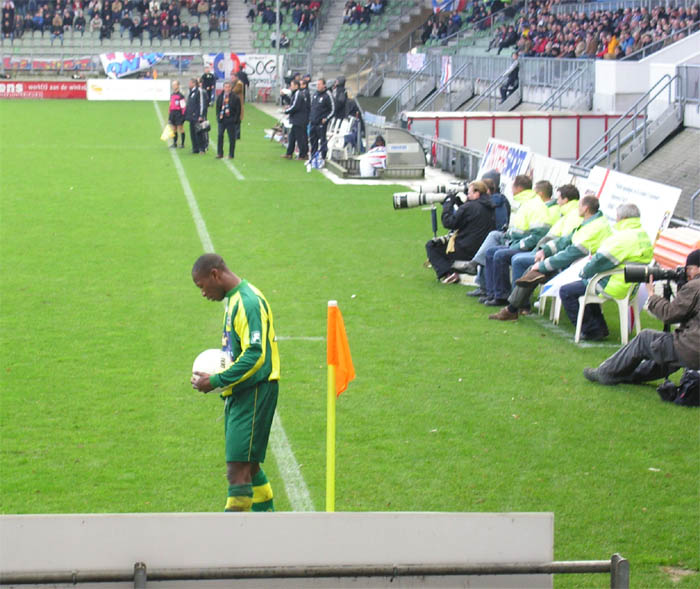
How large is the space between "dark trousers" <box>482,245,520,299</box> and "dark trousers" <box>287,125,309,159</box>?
14.4 m

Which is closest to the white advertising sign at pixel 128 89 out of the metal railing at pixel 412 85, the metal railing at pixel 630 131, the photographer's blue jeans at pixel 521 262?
the metal railing at pixel 412 85

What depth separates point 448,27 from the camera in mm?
51438

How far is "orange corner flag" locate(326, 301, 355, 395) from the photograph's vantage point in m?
5.82

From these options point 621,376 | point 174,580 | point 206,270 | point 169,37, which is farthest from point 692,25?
point 169,37

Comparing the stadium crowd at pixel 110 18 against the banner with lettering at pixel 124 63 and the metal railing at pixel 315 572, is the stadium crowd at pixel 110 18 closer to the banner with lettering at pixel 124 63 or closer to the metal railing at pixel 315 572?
the banner with lettering at pixel 124 63

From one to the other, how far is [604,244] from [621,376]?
5.29 ft

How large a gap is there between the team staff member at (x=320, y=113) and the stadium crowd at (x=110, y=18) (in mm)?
35107

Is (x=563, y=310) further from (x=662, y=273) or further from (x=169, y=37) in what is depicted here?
(x=169, y=37)

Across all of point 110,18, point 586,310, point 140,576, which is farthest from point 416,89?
point 140,576

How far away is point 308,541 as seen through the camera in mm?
3939

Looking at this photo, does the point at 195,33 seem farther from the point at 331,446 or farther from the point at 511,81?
the point at 331,446

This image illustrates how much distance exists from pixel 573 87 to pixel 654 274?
74.4 feet

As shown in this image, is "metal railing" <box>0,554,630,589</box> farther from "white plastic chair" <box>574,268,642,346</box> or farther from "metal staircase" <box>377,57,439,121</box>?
A: "metal staircase" <box>377,57,439,121</box>

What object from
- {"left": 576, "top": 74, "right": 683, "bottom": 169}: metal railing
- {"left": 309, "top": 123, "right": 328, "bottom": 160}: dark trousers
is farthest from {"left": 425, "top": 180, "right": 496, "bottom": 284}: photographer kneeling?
{"left": 309, "top": 123, "right": 328, "bottom": 160}: dark trousers
